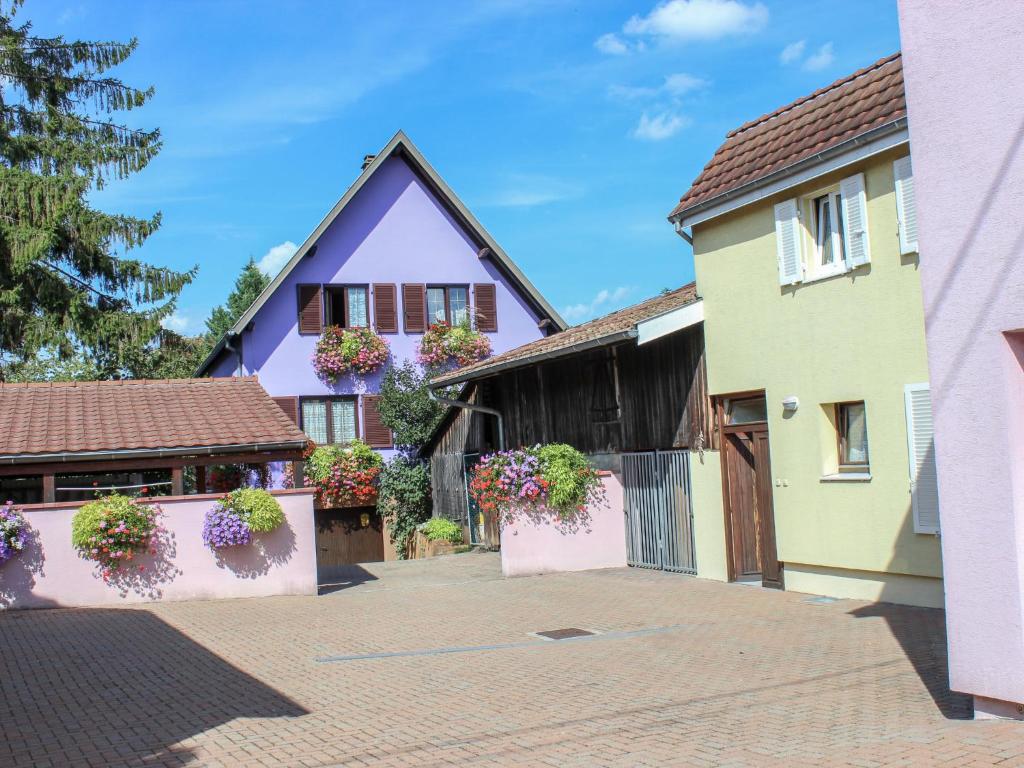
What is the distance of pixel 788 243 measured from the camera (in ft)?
44.5

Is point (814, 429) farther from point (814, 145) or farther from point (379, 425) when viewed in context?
point (379, 425)

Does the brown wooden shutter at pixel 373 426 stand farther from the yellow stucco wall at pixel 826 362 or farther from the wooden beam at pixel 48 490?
the yellow stucco wall at pixel 826 362

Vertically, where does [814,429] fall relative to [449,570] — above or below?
above

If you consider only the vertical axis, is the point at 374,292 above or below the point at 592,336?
above

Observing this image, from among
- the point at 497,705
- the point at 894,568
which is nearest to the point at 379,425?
the point at 894,568

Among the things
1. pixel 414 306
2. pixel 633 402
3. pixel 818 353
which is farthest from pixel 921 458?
pixel 414 306

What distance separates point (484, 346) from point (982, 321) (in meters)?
20.6

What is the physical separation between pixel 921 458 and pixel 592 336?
617cm

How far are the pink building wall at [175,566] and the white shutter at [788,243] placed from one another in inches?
294

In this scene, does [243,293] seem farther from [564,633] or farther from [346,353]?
[564,633]

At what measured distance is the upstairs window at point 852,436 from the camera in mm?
12859

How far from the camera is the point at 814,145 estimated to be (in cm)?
1302

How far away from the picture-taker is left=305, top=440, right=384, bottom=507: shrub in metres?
25.2

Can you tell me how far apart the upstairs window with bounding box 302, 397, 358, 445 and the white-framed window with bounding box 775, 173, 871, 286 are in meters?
15.1
